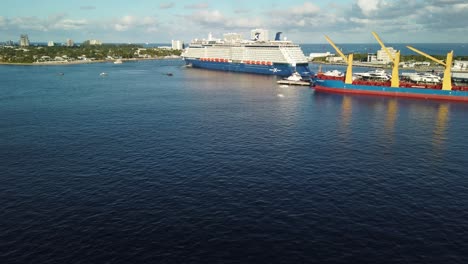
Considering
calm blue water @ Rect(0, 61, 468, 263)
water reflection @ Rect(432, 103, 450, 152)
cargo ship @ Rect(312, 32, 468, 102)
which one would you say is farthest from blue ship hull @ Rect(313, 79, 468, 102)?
calm blue water @ Rect(0, 61, 468, 263)

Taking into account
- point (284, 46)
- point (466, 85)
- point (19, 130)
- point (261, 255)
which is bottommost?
point (261, 255)

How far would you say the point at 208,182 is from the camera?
48219mm

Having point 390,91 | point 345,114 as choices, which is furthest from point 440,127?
point 390,91

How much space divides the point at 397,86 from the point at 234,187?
9400cm

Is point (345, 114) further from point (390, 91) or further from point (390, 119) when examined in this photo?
point (390, 91)

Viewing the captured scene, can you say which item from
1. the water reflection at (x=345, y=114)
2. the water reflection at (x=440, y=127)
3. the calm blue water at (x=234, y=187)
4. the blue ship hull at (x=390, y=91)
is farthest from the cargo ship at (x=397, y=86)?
→ the calm blue water at (x=234, y=187)

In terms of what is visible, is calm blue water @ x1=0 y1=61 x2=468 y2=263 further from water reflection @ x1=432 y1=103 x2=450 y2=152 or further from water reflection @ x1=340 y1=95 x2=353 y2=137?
water reflection @ x1=340 y1=95 x2=353 y2=137

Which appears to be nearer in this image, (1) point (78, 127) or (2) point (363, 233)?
(2) point (363, 233)

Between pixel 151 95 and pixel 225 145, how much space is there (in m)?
71.5

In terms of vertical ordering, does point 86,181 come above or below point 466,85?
below

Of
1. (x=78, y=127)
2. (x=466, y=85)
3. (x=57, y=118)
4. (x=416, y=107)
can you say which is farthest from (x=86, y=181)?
(x=466, y=85)

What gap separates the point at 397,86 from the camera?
391 feet

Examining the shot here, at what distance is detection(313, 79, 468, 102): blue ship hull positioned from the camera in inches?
4397

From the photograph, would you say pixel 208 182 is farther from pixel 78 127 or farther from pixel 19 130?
pixel 19 130
